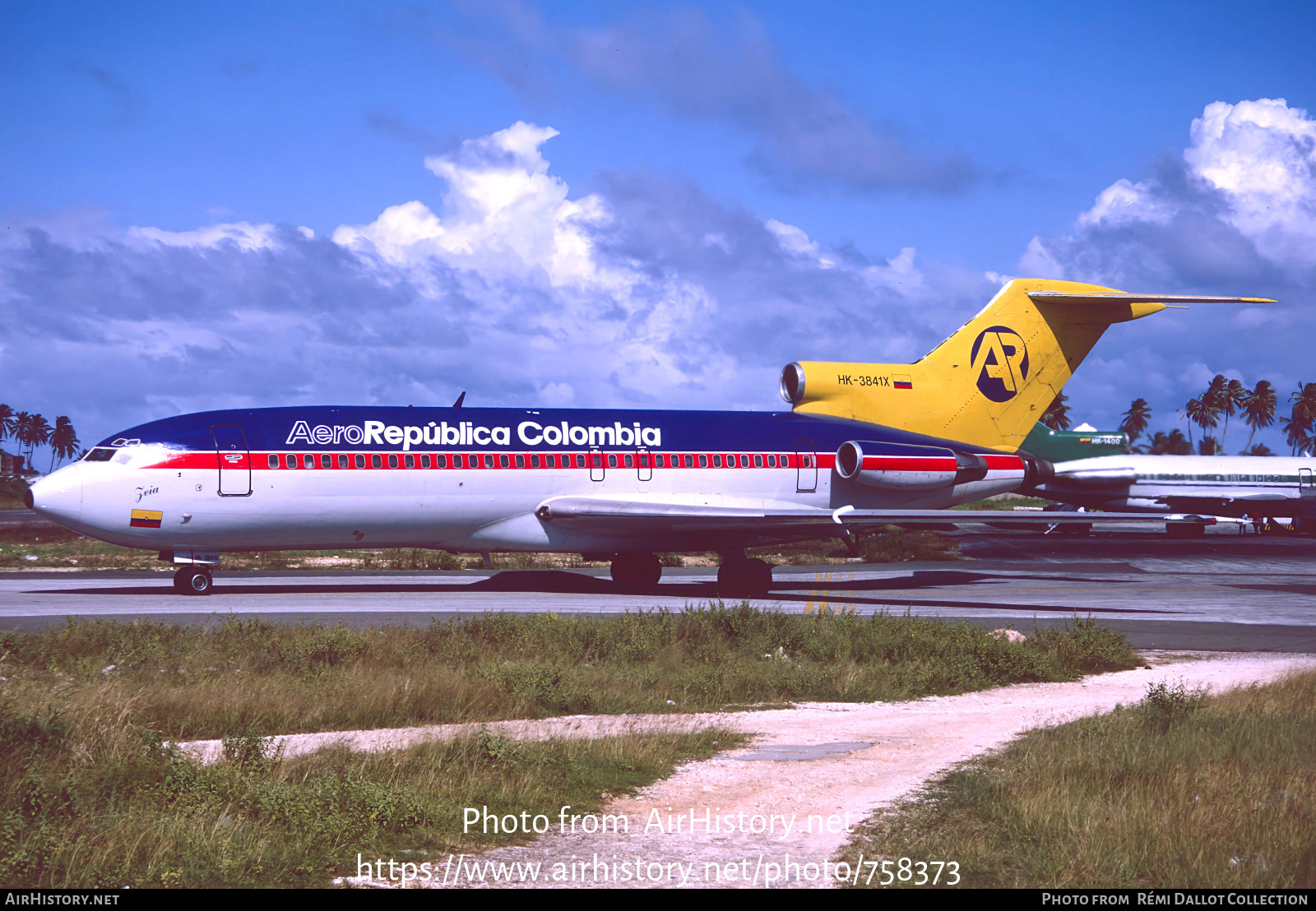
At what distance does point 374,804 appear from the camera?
827 cm

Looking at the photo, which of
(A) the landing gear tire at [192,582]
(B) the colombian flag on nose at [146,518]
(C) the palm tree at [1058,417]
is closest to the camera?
(B) the colombian flag on nose at [146,518]

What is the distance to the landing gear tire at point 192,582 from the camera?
26172 mm

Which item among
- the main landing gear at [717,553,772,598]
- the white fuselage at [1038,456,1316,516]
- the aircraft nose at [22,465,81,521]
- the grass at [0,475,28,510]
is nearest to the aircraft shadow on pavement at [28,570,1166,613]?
the main landing gear at [717,553,772,598]

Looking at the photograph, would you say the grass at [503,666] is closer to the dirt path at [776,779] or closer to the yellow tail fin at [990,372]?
the dirt path at [776,779]

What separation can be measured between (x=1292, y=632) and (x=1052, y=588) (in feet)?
34.5

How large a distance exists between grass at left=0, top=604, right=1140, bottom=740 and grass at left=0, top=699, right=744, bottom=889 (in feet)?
5.39

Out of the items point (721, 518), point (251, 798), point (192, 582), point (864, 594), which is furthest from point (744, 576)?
point (251, 798)

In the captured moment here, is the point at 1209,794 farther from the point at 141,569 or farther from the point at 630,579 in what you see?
the point at 141,569

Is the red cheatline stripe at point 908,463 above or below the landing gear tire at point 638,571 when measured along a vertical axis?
above

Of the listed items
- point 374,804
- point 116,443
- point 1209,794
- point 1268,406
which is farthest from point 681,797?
point 1268,406

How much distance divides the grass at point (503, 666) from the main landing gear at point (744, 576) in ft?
29.8

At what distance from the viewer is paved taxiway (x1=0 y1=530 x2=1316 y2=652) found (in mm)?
22312

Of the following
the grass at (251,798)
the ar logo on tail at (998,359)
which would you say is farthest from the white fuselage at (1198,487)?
the grass at (251,798)

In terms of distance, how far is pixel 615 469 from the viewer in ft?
96.6
